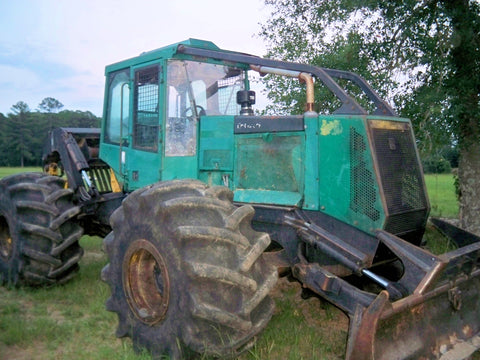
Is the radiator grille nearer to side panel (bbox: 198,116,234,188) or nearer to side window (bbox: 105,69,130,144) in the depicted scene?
side panel (bbox: 198,116,234,188)

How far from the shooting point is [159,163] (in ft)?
15.2

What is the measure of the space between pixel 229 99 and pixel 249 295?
2.72m

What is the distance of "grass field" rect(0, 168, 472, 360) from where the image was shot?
12.5 feet

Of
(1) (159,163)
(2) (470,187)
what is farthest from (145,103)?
(2) (470,187)

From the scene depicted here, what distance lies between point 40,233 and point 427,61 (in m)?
5.88

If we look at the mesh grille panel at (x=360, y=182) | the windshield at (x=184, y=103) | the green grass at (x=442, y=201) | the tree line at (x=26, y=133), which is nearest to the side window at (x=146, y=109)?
the windshield at (x=184, y=103)

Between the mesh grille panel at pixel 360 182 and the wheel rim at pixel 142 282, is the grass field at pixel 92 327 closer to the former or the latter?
the wheel rim at pixel 142 282

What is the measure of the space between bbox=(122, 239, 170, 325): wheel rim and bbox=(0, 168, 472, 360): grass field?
333mm

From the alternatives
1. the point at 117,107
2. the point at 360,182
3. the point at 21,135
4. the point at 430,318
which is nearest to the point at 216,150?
the point at 360,182

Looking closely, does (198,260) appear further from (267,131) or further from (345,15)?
(345,15)

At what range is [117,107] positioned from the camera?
5.48 meters

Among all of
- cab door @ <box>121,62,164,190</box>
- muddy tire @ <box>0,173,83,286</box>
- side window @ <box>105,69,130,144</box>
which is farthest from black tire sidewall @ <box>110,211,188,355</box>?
side window @ <box>105,69,130,144</box>

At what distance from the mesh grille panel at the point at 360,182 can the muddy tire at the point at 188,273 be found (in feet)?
2.92

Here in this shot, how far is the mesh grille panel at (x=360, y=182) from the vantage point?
371 cm
